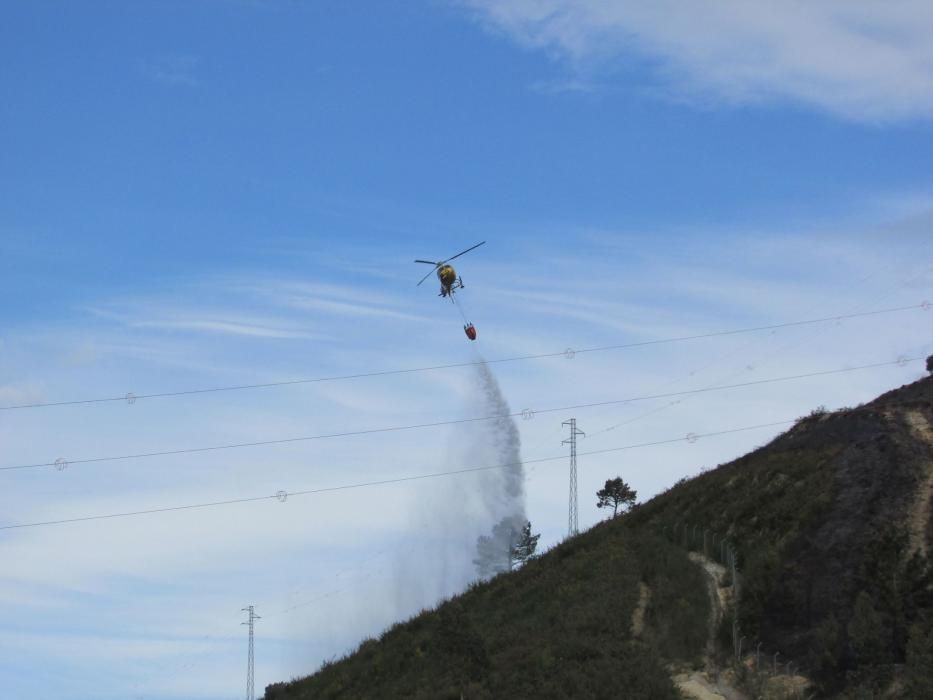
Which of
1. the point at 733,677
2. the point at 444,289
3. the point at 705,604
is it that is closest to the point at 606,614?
the point at 705,604

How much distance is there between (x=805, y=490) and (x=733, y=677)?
1274cm

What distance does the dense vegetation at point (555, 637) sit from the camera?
43.8 meters

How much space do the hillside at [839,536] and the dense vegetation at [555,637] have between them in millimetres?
2695

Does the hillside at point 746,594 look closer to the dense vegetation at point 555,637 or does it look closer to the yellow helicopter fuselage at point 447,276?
the dense vegetation at point 555,637

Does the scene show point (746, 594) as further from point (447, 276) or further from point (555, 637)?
point (447, 276)

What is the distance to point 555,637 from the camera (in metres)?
47.5

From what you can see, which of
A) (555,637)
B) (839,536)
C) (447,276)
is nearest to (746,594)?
(839,536)

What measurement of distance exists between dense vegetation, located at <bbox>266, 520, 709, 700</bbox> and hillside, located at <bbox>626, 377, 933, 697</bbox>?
8.84 feet

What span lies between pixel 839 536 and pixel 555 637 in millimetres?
11916

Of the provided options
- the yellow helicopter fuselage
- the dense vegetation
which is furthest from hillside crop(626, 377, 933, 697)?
the yellow helicopter fuselage

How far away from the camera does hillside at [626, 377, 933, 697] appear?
130 ft

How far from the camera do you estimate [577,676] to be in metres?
43.2

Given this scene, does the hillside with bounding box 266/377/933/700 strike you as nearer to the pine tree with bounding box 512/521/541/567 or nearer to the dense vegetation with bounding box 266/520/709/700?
the dense vegetation with bounding box 266/520/709/700

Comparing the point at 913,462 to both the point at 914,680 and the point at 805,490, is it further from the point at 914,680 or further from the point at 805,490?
the point at 914,680
